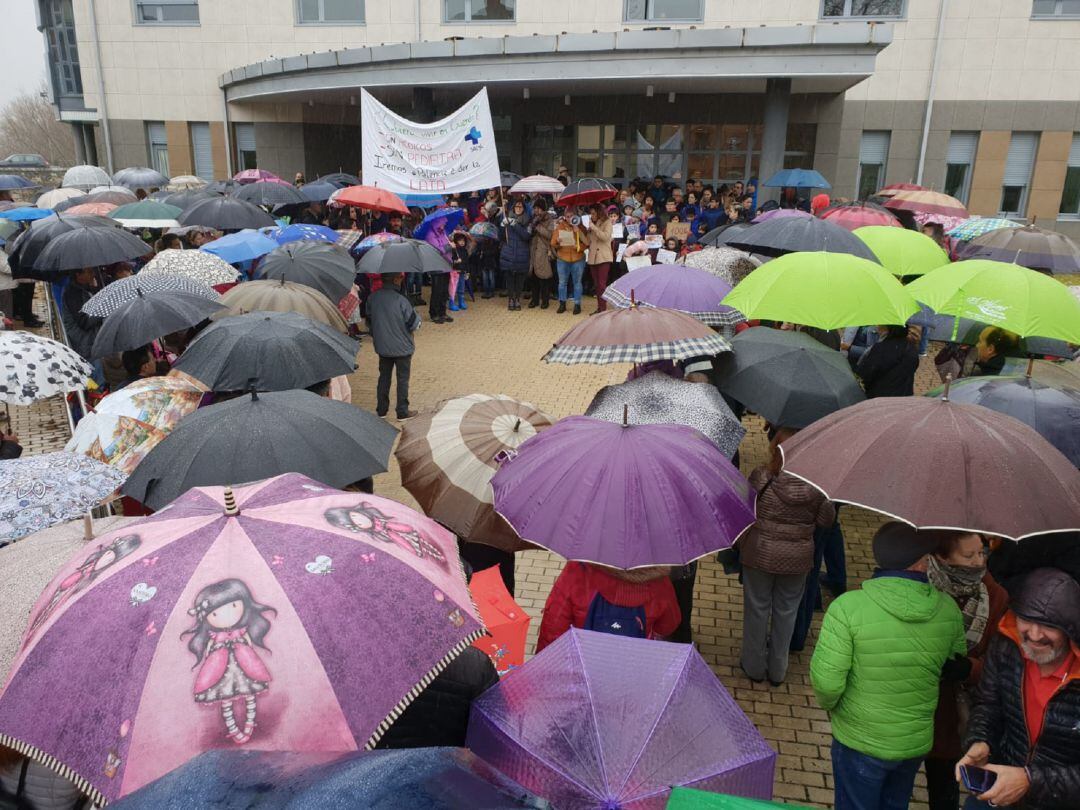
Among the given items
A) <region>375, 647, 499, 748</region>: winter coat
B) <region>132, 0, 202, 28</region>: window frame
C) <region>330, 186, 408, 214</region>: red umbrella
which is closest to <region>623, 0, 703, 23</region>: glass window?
<region>330, 186, 408, 214</region>: red umbrella

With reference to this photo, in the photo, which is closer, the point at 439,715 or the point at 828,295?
the point at 439,715

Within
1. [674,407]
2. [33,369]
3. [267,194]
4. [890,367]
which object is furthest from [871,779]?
[267,194]

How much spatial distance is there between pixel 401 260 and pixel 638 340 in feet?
14.8

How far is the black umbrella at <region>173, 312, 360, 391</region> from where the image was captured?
4.88 metres

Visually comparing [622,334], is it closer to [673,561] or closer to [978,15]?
[673,561]

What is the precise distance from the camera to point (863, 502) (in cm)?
299

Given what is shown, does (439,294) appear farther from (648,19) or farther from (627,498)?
(648,19)

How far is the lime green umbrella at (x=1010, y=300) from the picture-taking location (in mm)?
4570

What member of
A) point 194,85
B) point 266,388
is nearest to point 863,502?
point 266,388

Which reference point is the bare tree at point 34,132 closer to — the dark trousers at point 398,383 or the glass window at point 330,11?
the glass window at point 330,11

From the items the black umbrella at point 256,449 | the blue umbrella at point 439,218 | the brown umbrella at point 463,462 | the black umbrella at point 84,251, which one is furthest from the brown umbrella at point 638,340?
the blue umbrella at point 439,218

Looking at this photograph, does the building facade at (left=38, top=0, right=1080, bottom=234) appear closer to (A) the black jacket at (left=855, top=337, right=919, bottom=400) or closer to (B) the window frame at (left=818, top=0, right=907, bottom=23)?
(B) the window frame at (left=818, top=0, right=907, bottom=23)

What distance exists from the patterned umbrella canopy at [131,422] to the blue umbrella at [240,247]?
421 cm

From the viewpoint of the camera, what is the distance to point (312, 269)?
8.07 meters
